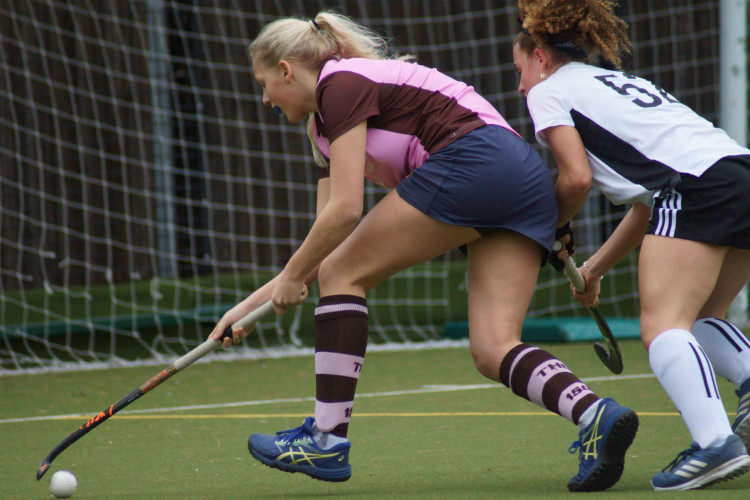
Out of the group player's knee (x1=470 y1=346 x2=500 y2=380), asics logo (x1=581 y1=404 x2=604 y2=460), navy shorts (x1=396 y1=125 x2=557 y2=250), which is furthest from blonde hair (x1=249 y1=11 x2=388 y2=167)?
asics logo (x1=581 y1=404 x2=604 y2=460)

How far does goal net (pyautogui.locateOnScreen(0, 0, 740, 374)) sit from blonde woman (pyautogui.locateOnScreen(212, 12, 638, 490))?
3609mm

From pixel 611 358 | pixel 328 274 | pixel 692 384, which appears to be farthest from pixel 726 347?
pixel 328 274

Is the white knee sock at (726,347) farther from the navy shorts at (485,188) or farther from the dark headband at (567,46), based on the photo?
the dark headband at (567,46)

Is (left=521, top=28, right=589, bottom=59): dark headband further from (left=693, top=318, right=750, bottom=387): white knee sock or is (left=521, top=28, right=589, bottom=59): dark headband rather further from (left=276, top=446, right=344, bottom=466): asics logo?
(left=276, top=446, right=344, bottom=466): asics logo

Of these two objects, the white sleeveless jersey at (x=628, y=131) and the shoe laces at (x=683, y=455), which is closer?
the shoe laces at (x=683, y=455)

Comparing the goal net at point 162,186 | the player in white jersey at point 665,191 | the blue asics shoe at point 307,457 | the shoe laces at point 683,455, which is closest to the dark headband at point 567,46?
the player in white jersey at point 665,191

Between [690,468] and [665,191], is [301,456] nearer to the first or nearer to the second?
[690,468]

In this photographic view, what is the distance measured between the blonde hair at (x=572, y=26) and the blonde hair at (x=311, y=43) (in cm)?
39

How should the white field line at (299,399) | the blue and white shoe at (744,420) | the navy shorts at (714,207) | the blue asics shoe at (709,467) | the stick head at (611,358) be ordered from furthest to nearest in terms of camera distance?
the white field line at (299,399), the stick head at (611,358), the blue and white shoe at (744,420), the navy shorts at (714,207), the blue asics shoe at (709,467)

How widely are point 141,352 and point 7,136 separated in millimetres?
1612

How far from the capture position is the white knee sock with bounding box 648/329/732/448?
225 centimetres

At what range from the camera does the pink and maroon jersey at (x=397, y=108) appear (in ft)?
7.86

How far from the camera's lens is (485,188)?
2389mm

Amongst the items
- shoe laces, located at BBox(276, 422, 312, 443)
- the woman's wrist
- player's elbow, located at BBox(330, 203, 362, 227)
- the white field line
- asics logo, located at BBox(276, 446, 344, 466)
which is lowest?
the white field line
